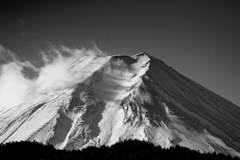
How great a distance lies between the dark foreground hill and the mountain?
92.2 meters

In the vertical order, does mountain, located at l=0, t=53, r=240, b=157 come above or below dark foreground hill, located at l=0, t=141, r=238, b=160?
above

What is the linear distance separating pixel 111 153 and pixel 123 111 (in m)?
128

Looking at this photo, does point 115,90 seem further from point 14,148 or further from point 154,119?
point 14,148

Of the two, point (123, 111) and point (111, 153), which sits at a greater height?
point (123, 111)

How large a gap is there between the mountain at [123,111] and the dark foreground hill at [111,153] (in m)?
92.2

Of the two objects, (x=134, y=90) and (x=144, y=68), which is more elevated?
(x=144, y=68)

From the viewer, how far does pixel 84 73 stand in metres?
183

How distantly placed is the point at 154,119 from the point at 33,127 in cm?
3983

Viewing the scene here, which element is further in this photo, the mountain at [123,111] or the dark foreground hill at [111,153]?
the mountain at [123,111]

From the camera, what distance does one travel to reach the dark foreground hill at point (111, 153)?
61.5ft

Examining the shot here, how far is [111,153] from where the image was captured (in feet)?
63.4

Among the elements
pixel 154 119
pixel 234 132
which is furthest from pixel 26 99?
pixel 234 132

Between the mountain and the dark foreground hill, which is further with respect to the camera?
the mountain

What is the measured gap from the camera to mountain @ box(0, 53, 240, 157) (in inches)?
5249
